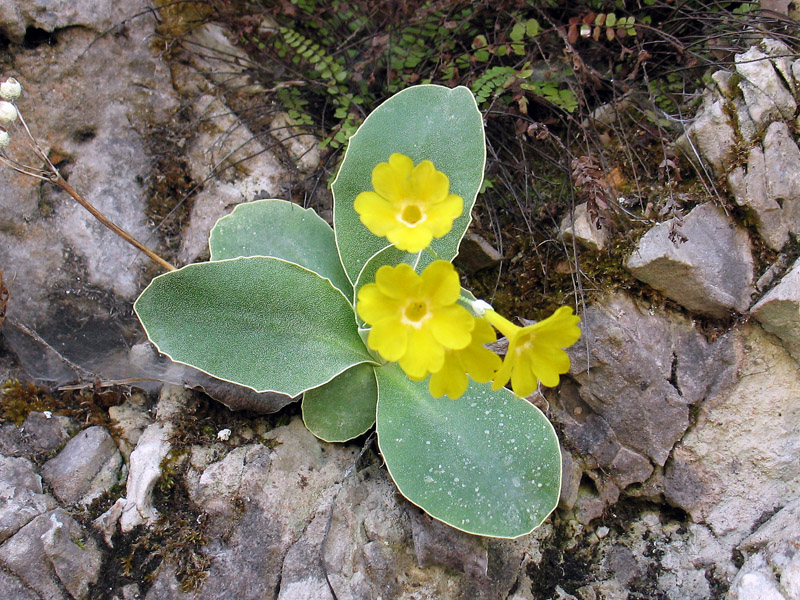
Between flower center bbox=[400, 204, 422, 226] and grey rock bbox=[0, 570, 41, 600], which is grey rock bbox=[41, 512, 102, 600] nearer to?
grey rock bbox=[0, 570, 41, 600]

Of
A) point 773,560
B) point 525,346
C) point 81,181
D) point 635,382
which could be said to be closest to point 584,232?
point 635,382

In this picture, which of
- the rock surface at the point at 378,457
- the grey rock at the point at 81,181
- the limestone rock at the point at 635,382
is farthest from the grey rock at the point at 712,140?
the grey rock at the point at 81,181

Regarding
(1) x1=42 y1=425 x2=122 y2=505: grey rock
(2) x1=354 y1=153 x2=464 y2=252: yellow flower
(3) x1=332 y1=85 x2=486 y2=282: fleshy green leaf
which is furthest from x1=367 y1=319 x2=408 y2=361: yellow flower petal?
(1) x1=42 y1=425 x2=122 y2=505: grey rock

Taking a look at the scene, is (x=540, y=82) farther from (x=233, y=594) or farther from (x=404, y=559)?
(x=233, y=594)

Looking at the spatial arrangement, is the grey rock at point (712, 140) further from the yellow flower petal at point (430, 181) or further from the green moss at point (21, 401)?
the green moss at point (21, 401)

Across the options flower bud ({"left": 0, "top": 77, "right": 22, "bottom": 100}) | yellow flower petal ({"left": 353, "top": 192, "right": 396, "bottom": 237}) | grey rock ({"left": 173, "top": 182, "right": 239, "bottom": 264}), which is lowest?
grey rock ({"left": 173, "top": 182, "right": 239, "bottom": 264})

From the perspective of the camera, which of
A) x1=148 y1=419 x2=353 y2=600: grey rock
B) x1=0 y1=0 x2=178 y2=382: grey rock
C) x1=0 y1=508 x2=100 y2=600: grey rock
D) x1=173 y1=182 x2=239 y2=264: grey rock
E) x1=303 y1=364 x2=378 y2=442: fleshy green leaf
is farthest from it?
x1=173 y1=182 x2=239 y2=264: grey rock

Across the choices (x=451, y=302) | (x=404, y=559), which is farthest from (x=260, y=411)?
(x=451, y=302)

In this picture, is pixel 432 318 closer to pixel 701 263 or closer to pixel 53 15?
pixel 701 263

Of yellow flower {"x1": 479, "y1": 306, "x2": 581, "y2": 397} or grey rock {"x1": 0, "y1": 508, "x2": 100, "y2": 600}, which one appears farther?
grey rock {"x1": 0, "y1": 508, "x2": 100, "y2": 600}
